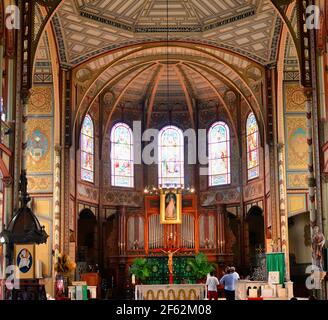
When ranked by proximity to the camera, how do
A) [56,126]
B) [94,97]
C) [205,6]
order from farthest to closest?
[94,97] → [56,126] → [205,6]

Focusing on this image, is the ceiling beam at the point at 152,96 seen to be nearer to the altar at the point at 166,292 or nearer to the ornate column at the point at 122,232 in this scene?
the ornate column at the point at 122,232

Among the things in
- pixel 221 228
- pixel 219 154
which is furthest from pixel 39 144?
pixel 219 154

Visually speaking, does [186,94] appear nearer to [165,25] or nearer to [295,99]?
[295,99]

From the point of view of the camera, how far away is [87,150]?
3272cm

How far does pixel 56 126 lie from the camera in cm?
2738

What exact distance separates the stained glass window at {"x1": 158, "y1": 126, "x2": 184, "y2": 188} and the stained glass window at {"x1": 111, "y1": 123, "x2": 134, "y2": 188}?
5.26 ft

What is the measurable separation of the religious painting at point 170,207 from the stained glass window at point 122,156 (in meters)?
2.53

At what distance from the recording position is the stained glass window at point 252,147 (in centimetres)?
3190

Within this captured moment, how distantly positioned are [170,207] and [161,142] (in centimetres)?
439

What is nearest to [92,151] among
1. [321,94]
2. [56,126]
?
[56,126]

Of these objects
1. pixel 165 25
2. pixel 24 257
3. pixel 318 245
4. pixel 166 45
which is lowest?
pixel 24 257

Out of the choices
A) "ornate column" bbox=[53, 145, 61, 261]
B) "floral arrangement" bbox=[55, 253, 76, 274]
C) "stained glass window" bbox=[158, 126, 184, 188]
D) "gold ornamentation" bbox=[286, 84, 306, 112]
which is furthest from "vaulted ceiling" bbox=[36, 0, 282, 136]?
"floral arrangement" bbox=[55, 253, 76, 274]

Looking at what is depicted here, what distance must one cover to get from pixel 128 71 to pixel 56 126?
5748 mm

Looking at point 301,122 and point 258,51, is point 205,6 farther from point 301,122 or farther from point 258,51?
point 301,122
